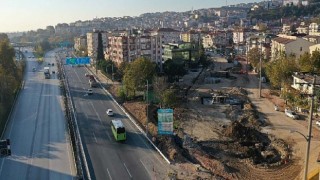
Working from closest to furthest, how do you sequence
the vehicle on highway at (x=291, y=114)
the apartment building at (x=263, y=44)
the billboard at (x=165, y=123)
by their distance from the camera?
the billboard at (x=165, y=123)
the vehicle on highway at (x=291, y=114)
the apartment building at (x=263, y=44)

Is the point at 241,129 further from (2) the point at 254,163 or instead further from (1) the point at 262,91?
(1) the point at 262,91

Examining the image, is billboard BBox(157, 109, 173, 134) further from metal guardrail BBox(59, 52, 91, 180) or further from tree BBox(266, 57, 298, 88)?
tree BBox(266, 57, 298, 88)

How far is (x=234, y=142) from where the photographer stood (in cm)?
2989

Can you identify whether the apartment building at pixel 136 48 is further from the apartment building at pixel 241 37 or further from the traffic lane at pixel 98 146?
the apartment building at pixel 241 37

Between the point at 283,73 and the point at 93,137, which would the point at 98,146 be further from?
the point at 283,73

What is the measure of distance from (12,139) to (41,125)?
432cm

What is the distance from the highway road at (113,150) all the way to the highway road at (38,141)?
1.63m

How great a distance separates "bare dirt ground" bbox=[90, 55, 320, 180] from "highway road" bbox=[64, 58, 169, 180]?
134 centimetres

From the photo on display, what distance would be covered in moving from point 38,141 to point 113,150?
757cm

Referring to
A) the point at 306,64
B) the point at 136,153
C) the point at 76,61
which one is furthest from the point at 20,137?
the point at 306,64

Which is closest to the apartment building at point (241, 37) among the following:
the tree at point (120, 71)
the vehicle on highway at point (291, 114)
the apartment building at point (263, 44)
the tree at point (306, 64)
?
the apartment building at point (263, 44)

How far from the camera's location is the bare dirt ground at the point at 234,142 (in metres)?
23.6

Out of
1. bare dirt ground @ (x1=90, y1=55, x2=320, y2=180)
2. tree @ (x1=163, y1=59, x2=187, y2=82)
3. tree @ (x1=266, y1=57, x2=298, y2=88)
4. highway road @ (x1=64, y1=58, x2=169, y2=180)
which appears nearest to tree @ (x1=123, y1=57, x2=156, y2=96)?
bare dirt ground @ (x1=90, y1=55, x2=320, y2=180)

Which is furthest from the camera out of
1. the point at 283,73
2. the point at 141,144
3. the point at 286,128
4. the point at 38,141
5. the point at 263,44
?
the point at 263,44
